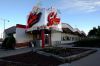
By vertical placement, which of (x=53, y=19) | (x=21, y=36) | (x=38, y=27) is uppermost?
(x=53, y=19)

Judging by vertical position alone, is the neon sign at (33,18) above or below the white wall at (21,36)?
above

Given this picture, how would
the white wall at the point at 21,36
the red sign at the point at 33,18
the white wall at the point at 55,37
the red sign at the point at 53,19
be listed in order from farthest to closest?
the white wall at the point at 55,37, the white wall at the point at 21,36, the red sign at the point at 53,19, the red sign at the point at 33,18

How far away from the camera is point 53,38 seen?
4856cm

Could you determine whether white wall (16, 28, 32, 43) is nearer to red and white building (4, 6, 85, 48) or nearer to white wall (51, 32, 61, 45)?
red and white building (4, 6, 85, 48)

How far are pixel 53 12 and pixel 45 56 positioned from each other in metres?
21.5

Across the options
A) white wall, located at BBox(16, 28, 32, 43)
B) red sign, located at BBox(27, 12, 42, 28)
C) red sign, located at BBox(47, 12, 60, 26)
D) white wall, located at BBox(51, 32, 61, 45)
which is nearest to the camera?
red sign, located at BBox(27, 12, 42, 28)

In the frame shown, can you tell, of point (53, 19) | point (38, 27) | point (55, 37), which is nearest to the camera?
point (38, 27)

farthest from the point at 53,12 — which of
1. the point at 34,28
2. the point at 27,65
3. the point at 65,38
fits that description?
the point at 27,65

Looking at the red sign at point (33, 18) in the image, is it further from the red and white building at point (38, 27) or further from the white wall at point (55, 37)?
the white wall at point (55, 37)

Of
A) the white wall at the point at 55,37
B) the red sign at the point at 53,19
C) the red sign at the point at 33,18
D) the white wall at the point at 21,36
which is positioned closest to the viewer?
the red sign at the point at 33,18

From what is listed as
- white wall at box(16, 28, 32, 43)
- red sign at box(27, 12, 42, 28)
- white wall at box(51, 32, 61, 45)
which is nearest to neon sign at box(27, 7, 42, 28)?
red sign at box(27, 12, 42, 28)

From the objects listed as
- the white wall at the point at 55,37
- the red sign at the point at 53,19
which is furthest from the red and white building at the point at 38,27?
the white wall at the point at 55,37

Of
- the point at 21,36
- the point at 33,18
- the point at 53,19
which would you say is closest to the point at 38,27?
the point at 33,18

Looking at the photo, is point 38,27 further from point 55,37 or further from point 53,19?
point 55,37
